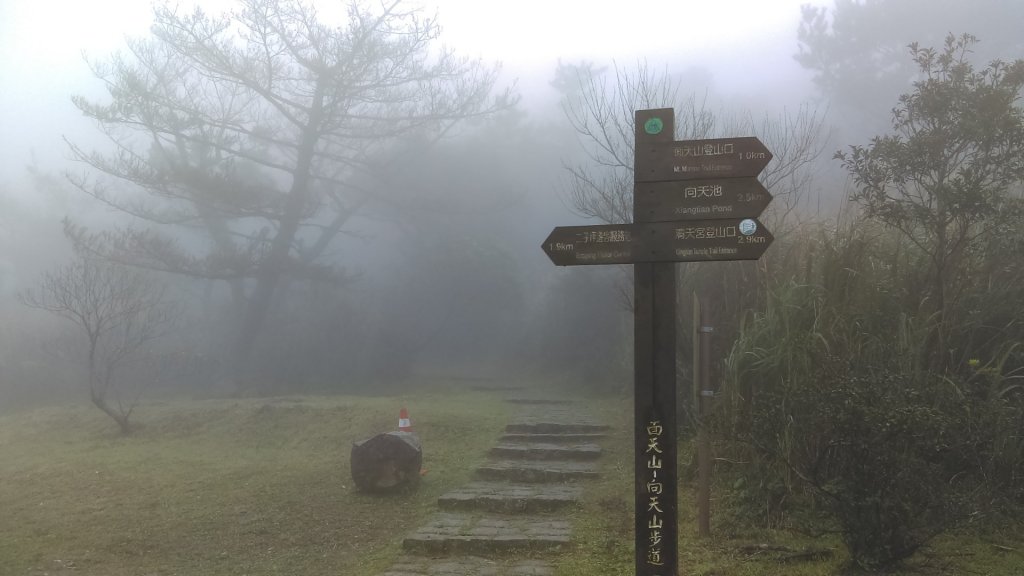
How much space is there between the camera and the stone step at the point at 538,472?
7.51 metres

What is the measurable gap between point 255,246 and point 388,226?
4549 millimetres

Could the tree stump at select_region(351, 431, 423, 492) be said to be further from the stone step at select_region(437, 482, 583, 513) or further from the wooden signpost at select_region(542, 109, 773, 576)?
the wooden signpost at select_region(542, 109, 773, 576)

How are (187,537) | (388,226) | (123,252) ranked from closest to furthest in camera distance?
(187,537) < (123,252) < (388,226)

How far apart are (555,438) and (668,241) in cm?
575

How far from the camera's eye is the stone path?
17.3 feet

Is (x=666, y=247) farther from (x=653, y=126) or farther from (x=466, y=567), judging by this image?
(x=466, y=567)

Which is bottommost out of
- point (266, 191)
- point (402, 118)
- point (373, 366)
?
point (373, 366)

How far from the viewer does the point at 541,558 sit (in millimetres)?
5312

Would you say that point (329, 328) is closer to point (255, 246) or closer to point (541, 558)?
point (255, 246)

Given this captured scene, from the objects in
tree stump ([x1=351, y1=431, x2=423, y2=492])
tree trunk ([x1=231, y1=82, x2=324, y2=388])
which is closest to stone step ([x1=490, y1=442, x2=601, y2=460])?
tree stump ([x1=351, y1=431, x2=423, y2=492])

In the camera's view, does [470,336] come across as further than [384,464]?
Yes

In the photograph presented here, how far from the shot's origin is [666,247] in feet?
12.3

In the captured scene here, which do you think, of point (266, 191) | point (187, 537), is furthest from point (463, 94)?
point (187, 537)

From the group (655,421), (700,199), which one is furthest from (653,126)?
(655,421)
